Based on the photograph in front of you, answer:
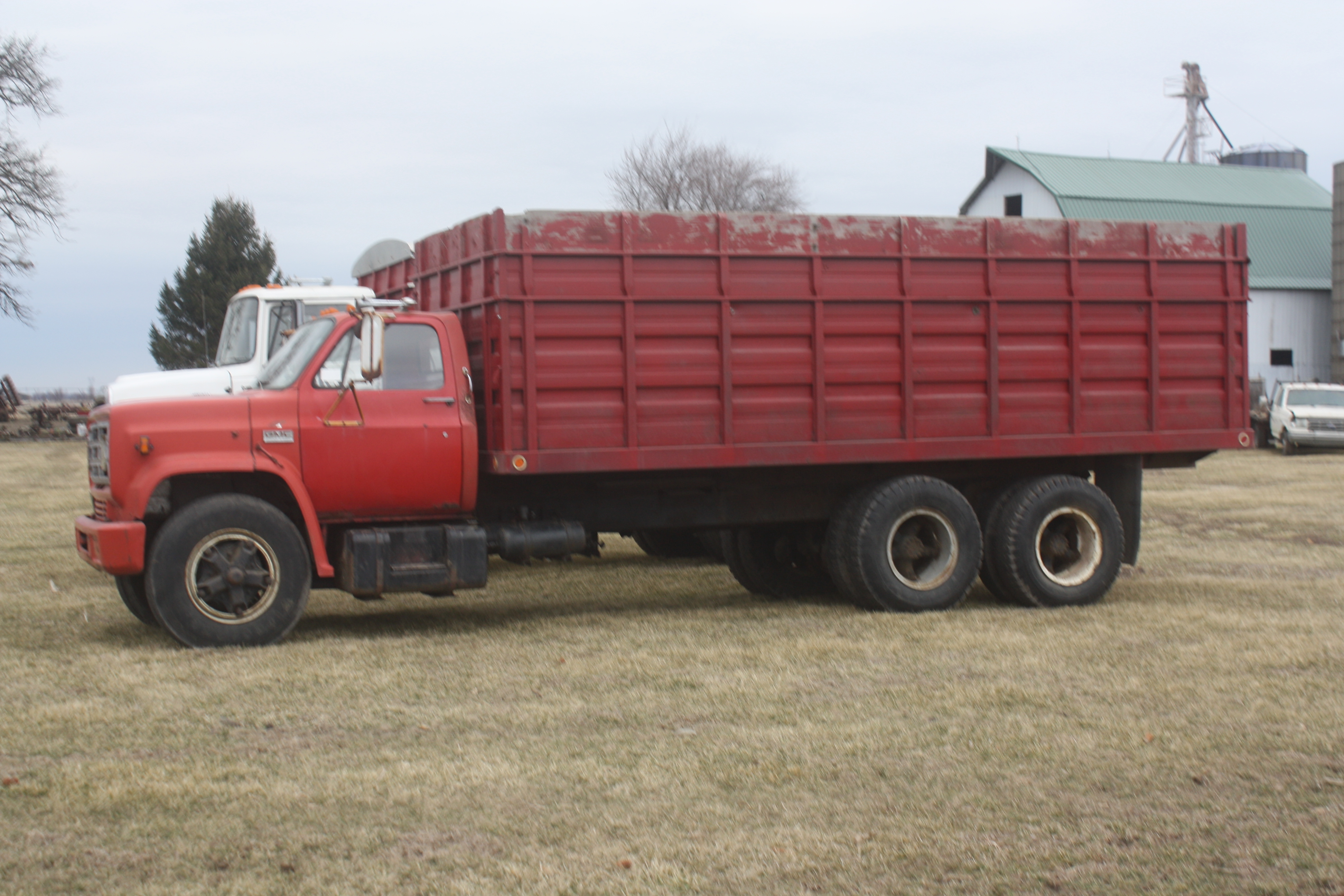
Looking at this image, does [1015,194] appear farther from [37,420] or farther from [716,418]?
[716,418]

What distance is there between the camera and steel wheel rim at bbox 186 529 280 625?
8.38 metres

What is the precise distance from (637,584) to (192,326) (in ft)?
156

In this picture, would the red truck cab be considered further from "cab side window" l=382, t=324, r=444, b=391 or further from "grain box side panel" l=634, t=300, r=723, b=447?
"grain box side panel" l=634, t=300, r=723, b=447

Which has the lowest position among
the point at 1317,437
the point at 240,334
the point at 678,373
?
the point at 1317,437

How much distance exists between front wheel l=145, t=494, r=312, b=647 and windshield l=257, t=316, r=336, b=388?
2.79 feet

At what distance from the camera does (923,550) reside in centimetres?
1020

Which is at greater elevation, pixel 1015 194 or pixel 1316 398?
pixel 1015 194

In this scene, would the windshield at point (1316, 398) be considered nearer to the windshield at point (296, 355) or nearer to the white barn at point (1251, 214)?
the white barn at point (1251, 214)

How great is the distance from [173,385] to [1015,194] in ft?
117

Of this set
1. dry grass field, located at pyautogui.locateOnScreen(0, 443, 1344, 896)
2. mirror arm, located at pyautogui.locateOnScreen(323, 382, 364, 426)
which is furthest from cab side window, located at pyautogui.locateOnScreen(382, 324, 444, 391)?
dry grass field, located at pyautogui.locateOnScreen(0, 443, 1344, 896)

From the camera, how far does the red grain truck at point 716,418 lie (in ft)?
28.1

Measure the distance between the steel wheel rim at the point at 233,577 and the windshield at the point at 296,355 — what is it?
1.05 metres

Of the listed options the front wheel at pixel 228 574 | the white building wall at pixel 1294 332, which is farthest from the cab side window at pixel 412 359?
the white building wall at pixel 1294 332

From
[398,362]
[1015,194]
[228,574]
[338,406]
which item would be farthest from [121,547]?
[1015,194]
